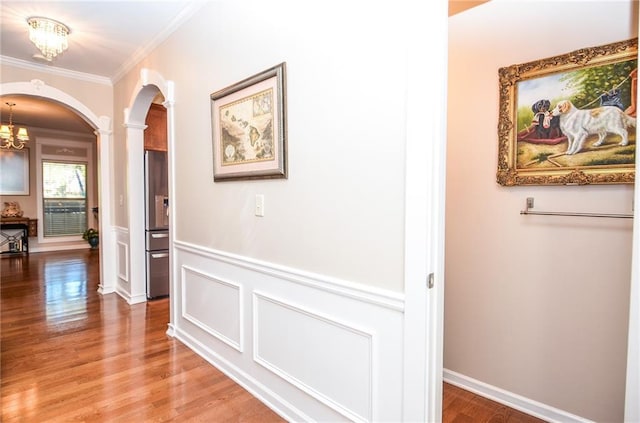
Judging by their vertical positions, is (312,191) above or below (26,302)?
above

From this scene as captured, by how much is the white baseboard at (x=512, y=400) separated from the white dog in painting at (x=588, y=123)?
1.42 m

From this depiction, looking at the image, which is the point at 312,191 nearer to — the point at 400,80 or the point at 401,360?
the point at 400,80

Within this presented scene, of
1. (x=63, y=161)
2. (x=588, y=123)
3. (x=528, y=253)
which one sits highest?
(x=63, y=161)

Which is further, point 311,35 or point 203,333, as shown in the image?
point 203,333

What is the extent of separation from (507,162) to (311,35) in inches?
53.1

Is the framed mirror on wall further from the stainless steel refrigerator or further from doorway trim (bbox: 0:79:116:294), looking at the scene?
the stainless steel refrigerator

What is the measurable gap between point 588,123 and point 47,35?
394 centimetres

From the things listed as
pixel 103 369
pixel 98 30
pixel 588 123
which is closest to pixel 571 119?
pixel 588 123

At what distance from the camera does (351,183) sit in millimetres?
1603

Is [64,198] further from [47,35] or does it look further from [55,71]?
[47,35]

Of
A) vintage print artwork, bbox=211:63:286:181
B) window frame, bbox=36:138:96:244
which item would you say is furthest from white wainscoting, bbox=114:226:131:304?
window frame, bbox=36:138:96:244

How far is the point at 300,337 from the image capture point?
1909mm

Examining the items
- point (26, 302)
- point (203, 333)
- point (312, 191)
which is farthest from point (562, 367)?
point (26, 302)

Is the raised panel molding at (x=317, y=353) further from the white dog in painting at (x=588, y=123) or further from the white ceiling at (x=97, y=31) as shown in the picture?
the white ceiling at (x=97, y=31)
